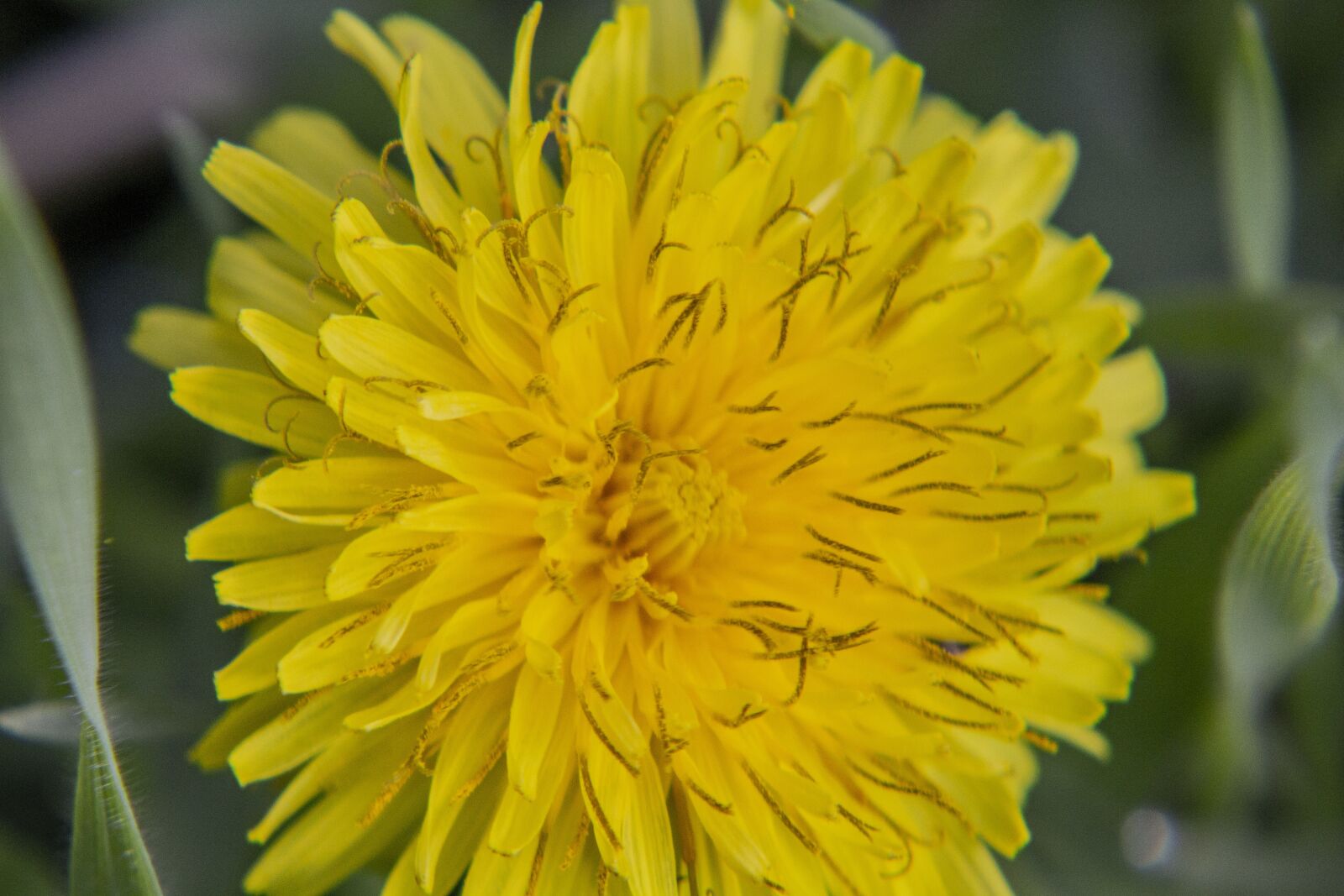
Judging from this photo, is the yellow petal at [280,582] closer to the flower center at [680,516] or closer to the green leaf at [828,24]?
the flower center at [680,516]

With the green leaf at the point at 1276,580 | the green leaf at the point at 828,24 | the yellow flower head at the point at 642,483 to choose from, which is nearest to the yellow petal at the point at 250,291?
the yellow flower head at the point at 642,483

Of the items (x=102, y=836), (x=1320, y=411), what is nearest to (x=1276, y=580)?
(x=1320, y=411)

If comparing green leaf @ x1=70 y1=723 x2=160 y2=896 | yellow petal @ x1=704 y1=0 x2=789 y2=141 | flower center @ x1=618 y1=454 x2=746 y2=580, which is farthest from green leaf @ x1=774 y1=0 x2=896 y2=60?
green leaf @ x1=70 y1=723 x2=160 y2=896

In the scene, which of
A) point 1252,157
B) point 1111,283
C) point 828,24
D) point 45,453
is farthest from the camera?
point 1111,283

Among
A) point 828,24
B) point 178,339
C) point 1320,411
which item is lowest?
point 178,339

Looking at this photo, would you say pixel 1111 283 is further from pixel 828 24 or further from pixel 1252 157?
pixel 828 24

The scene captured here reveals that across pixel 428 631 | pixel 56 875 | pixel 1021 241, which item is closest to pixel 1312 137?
pixel 1021 241
